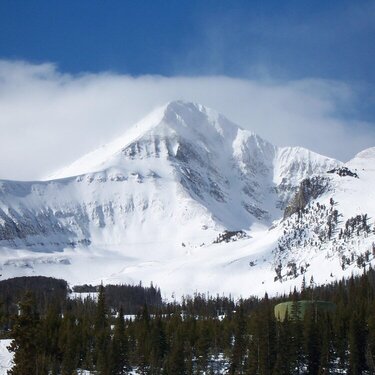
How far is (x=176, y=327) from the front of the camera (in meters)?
175

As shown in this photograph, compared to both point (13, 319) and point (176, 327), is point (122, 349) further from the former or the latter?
point (13, 319)

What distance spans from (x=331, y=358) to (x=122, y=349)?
139ft

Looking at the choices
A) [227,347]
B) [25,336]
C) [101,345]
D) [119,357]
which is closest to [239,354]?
[227,347]

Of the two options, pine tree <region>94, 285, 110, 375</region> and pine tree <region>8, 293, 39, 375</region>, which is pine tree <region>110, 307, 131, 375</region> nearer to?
pine tree <region>94, 285, 110, 375</region>

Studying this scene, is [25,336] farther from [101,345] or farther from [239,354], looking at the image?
[101,345]

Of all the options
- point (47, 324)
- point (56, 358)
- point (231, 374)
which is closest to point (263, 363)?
point (231, 374)

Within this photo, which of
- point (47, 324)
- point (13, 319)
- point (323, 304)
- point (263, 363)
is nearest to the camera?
point (13, 319)

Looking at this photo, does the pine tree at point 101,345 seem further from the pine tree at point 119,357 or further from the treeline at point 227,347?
the pine tree at point 119,357

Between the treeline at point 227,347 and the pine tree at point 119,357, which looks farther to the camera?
the pine tree at point 119,357

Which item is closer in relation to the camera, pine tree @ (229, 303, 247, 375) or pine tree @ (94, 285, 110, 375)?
pine tree @ (94, 285, 110, 375)

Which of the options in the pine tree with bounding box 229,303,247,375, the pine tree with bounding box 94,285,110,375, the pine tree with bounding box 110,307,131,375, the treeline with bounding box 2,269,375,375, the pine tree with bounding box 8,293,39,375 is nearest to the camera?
the pine tree with bounding box 8,293,39,375

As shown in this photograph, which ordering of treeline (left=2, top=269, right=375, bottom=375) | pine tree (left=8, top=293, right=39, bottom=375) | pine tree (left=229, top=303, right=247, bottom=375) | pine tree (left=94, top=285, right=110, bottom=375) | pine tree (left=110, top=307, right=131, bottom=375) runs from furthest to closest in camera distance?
pine tree (left=229, top=303, right=247, bottom=375) < pine tree (left=110, top=307, right=131, bottom=375) < treeline (left=2, top=269, right=375, bottom=375) < pine tree (left=94, top=285, right=110, bottom=375) < pine tree (left=8, top=293, right=39, bottom=375)

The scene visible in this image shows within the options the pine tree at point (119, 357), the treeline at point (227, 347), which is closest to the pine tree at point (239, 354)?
the treeline at point (227, 347)

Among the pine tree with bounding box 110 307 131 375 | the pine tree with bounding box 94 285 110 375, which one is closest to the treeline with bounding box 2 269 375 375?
the pine tree with bounding box 110 307 131 375
